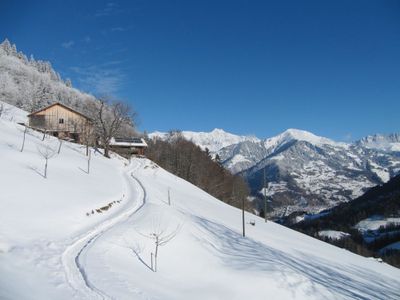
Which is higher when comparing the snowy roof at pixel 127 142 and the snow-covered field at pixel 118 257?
the snowy roof at pixel 127 142

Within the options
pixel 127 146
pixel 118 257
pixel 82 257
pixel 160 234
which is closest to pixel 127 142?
pixel 127 146

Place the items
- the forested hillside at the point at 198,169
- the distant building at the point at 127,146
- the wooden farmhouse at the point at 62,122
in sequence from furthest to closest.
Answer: the forested hillside at the point at 198,169 < the distant building at the point at 127,146 < the wooden farmhouse at the point at 62,122

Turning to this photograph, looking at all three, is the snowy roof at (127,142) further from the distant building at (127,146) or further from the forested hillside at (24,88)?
the forested hillside at (24,88)

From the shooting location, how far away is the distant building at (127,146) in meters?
85.9

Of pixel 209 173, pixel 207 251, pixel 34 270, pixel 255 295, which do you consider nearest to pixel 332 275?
pixel 207 251

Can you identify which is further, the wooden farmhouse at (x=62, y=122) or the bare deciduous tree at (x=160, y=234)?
the wooden farmhouse at (x=62, y=122)

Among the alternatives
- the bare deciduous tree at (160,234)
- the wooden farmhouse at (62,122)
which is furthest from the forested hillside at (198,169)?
the bare deciduous tree at (160,234)

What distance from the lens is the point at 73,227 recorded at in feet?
78.6

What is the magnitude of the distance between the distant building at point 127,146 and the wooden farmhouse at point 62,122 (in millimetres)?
6341

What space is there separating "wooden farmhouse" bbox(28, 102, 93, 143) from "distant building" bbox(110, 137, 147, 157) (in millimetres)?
6341

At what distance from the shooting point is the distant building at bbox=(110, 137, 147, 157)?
85938mm

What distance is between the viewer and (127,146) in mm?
87375

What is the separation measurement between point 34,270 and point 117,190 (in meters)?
24.9

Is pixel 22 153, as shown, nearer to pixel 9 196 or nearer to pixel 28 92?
pixel 9 196
